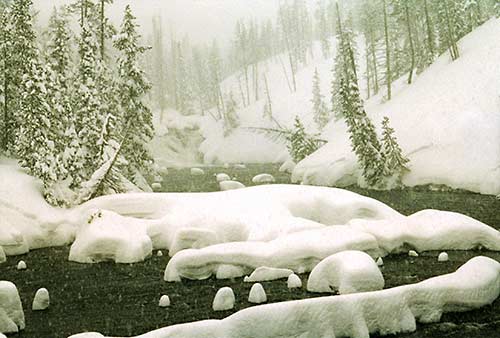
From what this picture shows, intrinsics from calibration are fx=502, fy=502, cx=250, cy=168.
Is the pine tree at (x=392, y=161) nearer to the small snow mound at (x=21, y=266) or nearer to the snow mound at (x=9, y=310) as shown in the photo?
the small snow mound at (x=21, y=266)

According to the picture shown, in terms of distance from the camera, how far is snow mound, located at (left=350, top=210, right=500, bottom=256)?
15.8 meters

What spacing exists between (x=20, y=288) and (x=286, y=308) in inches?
335

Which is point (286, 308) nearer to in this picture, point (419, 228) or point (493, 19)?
point (419, 228)

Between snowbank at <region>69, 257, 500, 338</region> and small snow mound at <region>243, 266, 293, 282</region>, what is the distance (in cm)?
405

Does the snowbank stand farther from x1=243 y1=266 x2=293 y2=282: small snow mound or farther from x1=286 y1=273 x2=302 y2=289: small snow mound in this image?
x1=243 y1=266 x2=293 y2=282: small snow mound

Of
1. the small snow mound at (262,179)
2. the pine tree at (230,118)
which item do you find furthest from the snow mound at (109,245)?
the pine tree at (230,118)

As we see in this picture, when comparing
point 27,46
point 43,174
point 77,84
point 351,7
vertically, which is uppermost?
point 351,7

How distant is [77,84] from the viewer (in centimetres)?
2609

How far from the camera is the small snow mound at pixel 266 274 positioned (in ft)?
43.7

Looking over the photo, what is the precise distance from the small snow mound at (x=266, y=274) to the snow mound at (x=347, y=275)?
1.24 metres

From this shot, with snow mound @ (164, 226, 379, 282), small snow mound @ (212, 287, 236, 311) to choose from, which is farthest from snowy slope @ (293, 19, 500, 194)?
small snow mound @ (212, 287, 236, 311)

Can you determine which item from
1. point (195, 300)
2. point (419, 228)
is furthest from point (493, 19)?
point (195, 300)

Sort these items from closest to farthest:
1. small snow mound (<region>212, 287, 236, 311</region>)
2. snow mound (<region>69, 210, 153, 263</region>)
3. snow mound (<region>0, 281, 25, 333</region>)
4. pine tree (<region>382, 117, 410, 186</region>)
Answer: snow mound (<region>0, 281, 25, 333</region>)
small snow mound (<region>212, 287, 236, 311</region>)
snow mound (<region>69, 210, 153, 263</region>)
pine tree (<region>382, 117, 410, 186</region>)

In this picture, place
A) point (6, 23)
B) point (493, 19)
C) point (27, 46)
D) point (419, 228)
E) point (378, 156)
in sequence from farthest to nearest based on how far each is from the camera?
point (493, 19)
point (378, 156)
point (6, 23)
point (27, 46)
point (419, 228)
